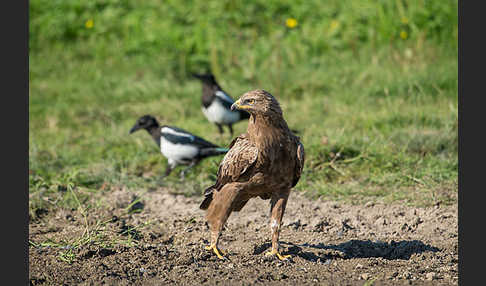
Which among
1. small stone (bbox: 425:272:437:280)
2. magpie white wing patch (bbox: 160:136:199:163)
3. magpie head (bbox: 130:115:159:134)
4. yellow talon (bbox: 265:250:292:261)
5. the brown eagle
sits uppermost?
the brown eagle

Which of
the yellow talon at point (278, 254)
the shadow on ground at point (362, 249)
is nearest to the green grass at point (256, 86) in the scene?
the shadow on ground at point (362, 249)

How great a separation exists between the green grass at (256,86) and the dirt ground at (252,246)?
1.14ft

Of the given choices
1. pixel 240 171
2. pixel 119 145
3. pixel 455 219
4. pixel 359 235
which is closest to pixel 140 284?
pixel 240 171

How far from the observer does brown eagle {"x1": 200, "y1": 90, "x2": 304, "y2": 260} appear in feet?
12.3

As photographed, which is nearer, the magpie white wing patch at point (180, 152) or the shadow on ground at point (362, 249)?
the shadow on ground at point (362, 249)

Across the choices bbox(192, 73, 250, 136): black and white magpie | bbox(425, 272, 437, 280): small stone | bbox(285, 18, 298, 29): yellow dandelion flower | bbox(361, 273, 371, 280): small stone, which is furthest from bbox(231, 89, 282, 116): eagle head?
bbox(285, 18, 298, 29): yellow dandelion flower

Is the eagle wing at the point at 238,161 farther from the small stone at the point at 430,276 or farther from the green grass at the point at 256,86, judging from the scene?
the green grass at the point at 256,86

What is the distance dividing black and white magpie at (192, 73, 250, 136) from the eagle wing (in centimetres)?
343

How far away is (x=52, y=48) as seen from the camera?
1120cm

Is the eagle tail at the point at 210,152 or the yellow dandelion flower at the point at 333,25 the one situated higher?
the yellow dandelion flower at the point at 333,25

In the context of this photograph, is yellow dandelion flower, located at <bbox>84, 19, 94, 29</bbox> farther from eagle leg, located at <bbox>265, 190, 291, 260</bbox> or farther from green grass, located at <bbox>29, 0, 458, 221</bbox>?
eagle leg, located at <bbox>265, 190, 291, 260</bbox>

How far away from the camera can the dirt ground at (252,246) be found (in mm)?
3699

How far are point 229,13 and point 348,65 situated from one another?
2470 mm

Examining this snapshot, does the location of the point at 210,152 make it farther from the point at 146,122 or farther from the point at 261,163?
the point at 261,163
